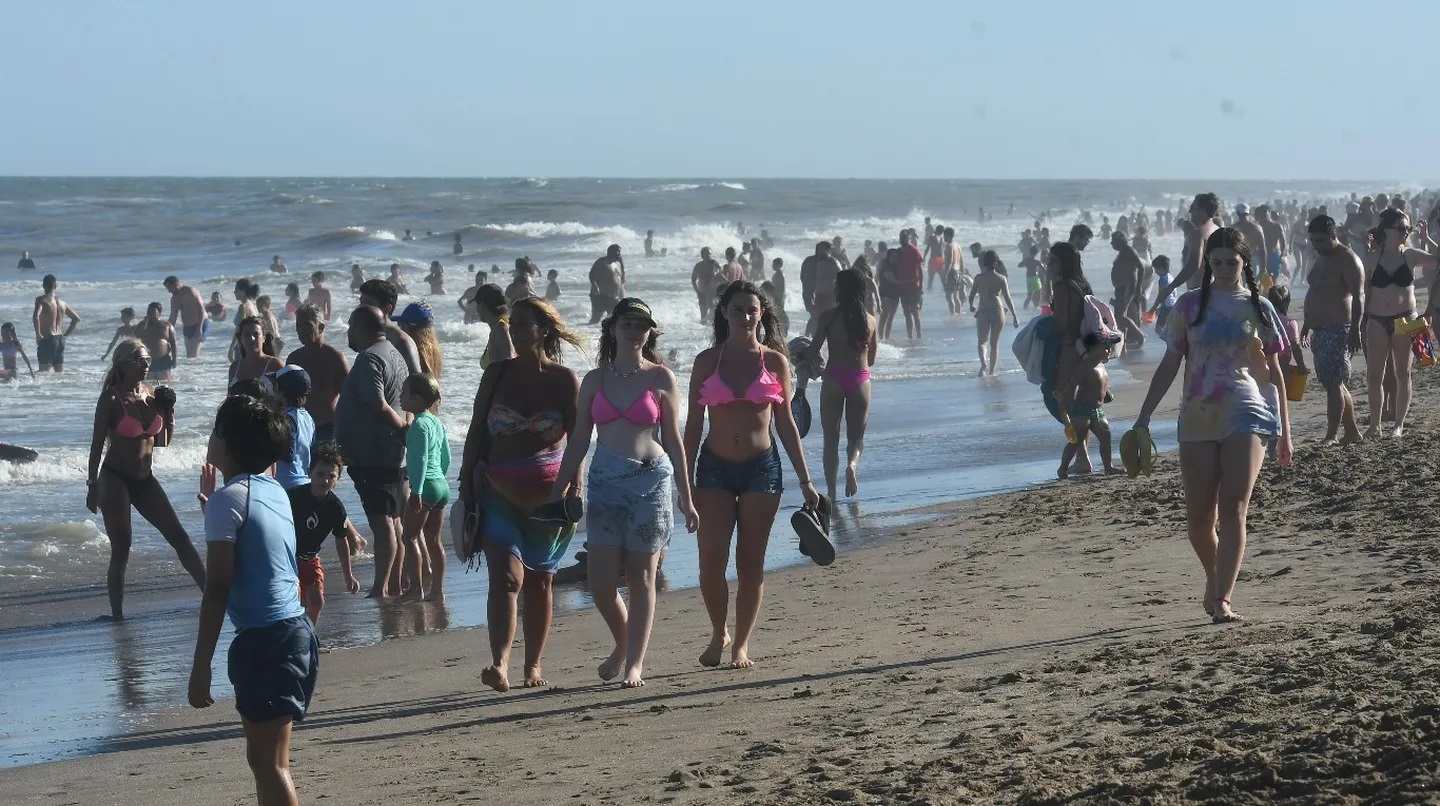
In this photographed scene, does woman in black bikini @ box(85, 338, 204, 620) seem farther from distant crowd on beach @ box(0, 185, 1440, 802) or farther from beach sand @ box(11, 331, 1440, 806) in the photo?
beach sand @ box(11, 331, 1440, 806)

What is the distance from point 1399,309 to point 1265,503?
2.83 metres

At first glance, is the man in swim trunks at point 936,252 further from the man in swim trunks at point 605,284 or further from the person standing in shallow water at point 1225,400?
the person standing in shallow water at point 1225,400

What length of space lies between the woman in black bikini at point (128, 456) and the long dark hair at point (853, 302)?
155 inches

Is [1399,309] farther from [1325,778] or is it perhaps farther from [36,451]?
[36,451]


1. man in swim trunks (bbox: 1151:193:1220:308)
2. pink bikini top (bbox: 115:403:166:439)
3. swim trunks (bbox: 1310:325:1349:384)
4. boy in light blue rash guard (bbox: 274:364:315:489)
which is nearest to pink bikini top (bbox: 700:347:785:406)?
boy in light blue rash guard (bbox: 274:364:315:489)

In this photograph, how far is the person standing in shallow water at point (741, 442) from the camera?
6.32 metres

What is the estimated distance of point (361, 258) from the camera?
48.9 m

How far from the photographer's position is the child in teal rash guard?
8062 millimetres

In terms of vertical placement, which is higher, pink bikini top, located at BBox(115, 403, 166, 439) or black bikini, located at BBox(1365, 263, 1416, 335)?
black bikini, located at BBox(1365, 263, 1416, 335)

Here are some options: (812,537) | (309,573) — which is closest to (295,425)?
(309,573)

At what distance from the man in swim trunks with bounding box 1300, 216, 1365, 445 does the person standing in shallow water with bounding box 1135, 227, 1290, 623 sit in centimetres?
400

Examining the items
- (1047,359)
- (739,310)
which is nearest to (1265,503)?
(1047,359)

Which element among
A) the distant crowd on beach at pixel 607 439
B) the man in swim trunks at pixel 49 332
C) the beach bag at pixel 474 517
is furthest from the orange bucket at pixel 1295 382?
the man in swim trunks at pixel 49 332

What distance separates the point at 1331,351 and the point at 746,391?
18.4 ft
